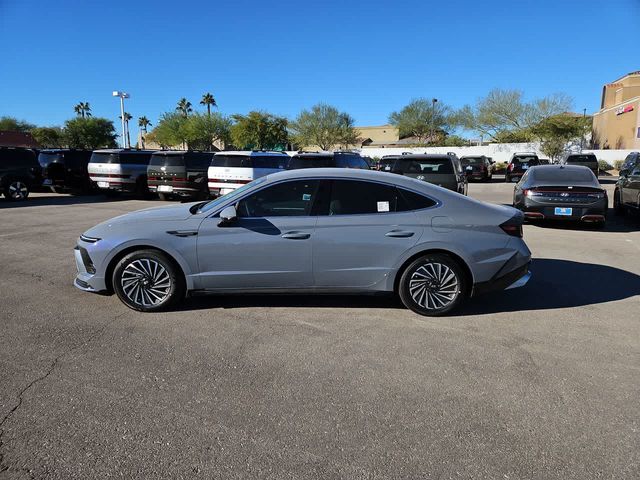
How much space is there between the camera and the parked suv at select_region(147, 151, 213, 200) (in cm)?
1595

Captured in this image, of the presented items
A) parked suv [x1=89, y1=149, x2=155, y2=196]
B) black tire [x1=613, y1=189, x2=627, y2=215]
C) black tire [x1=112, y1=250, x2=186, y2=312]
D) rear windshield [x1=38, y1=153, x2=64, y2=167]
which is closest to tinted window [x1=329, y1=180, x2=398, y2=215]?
black tire [x1=112, y1=250, x2=186, y2=312]

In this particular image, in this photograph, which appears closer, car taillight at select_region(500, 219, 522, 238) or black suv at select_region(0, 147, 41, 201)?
car taillight at select_region(500, 219, 522, 238)

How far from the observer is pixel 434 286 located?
16.5ft

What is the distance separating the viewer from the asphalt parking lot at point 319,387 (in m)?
2.75

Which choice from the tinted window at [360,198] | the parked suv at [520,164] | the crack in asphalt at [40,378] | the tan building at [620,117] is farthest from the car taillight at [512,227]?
the tan building at [620,117]

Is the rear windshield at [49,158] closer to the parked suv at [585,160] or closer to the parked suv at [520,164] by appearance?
the parked suv at [520,164]

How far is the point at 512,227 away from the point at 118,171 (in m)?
15.2

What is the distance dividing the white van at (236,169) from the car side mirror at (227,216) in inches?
370

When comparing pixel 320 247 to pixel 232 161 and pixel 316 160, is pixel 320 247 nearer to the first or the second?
pixel 316 160

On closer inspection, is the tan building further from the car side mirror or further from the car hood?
the car hood

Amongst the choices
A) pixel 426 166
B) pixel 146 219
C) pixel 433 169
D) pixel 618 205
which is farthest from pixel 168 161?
pixel 618 205

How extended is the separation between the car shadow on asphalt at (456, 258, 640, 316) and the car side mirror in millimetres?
2629

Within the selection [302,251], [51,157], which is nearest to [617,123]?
[51,157]

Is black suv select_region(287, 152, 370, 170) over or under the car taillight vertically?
over
